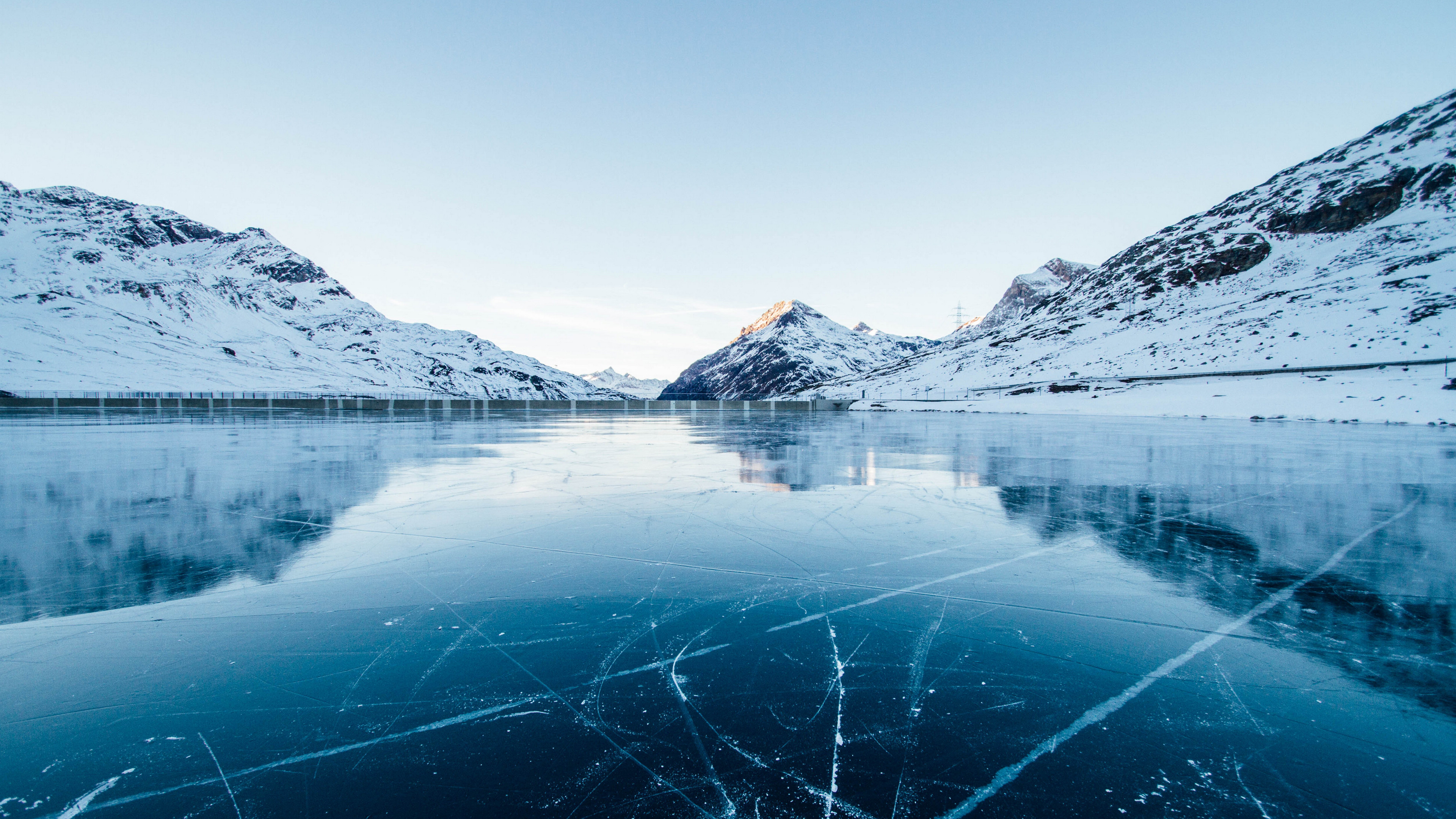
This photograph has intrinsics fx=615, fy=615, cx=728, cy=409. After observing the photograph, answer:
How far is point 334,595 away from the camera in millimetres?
4164

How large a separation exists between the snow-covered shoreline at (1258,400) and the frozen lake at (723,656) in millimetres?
43838

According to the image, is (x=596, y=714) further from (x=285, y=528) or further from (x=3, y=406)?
(x=3, y=406)

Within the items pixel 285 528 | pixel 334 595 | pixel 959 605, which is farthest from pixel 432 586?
pixel 959 605

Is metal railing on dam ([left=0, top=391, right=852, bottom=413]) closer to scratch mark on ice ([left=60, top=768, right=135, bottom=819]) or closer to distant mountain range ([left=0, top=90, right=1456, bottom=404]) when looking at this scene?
distant mountain range ([left=0, top=90, right=1456, bottom=404])

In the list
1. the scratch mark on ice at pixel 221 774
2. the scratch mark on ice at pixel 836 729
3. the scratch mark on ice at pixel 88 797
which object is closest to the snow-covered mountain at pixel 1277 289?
the scratch mark on ice at pixel 836 729

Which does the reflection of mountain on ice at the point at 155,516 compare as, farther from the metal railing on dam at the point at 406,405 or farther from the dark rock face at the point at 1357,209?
the dark rock face at the point at 1357,209

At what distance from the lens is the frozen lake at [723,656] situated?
2.19 metres

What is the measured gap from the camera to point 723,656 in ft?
10.8

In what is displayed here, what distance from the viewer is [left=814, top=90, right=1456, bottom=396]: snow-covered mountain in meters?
70.7

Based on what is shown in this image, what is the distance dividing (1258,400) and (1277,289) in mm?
69153

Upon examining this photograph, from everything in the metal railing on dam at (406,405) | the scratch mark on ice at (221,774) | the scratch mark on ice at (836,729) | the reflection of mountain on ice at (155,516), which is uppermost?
the metal railing on dam at (406,405)

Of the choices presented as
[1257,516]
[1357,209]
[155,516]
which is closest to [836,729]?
[1257,516]

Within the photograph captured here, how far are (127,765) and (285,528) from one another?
14.3 ft

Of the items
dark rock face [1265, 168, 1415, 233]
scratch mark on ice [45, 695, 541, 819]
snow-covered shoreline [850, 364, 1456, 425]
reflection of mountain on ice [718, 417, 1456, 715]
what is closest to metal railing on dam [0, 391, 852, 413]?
snow-covered shoreline [850, 364, 1456, 425]
